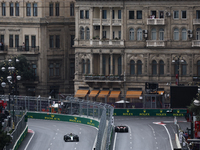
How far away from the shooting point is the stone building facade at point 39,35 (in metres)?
108

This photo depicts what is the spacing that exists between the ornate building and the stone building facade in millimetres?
7641

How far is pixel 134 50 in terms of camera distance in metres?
100

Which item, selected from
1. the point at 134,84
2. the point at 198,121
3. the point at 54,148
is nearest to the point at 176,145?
the point at 198,121

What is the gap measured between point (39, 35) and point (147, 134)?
39.0 metres

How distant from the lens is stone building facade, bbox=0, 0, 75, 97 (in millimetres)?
108062

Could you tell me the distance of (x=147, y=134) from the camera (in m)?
74.9

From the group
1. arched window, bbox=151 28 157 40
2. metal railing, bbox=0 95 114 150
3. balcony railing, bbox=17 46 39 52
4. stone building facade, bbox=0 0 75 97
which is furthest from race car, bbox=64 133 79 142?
balcony railing, bbox=17 46 39 52

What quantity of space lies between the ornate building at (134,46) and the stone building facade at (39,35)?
25.1ft

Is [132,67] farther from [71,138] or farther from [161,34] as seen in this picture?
[71,138]

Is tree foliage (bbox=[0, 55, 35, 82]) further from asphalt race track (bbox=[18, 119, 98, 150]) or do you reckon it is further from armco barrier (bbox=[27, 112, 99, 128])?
asphalt race track (bbox=[18, 119, 98, 150])

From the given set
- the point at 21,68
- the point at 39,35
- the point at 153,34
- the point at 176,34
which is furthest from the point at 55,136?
the point at 39,35

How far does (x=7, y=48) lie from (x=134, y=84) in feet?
76.1

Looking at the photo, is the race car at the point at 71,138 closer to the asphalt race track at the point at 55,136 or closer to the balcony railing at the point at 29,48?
the asphalt race track at the point at 55,136

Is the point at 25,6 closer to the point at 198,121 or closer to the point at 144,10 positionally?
the point at 144,10
